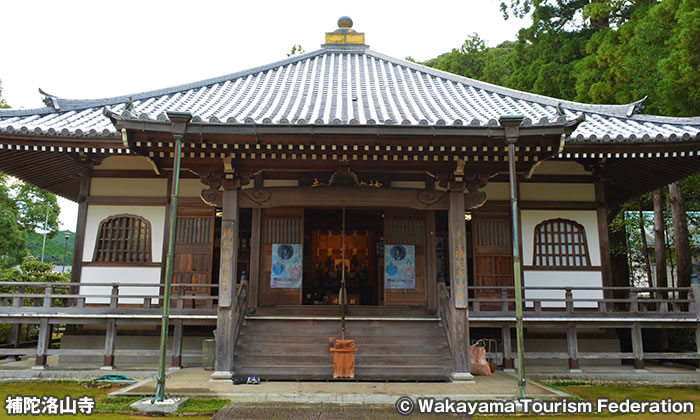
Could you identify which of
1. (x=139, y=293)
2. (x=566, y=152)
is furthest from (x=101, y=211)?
(x=566, y=152)

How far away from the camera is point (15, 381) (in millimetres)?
9094

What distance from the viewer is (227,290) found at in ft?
27.6

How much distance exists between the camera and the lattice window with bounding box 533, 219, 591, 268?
428 inches

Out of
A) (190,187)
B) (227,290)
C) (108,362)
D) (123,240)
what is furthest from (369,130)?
(108,362)

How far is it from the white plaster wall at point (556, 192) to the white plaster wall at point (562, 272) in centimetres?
31

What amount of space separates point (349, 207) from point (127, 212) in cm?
518

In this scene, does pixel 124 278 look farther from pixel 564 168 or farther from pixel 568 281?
pixel 564 168

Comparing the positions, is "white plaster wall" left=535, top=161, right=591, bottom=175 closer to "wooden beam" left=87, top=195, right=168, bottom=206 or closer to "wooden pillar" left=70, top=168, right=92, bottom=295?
"wooden beam" left=87, top=195, right=168, bottom=206

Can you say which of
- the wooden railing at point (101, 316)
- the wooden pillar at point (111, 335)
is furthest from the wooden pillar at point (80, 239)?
the wooden pillar at point (111, 335)

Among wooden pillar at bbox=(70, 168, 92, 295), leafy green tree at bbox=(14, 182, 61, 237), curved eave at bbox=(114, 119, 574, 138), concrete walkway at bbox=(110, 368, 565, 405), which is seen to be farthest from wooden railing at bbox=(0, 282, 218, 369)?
leafy green tree at bbox=(14, 182, 61, 237)

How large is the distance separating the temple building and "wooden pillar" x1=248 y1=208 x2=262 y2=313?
0.05m

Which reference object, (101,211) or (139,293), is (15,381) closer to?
(139,293)

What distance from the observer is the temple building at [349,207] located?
8.20 m

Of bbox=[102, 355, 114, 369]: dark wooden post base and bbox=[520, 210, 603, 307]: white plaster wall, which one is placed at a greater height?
bbox=[520, 210, 603, 307]: white plaster wall
